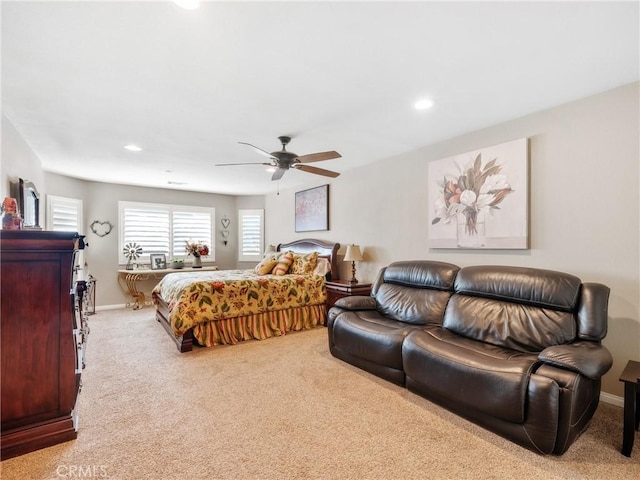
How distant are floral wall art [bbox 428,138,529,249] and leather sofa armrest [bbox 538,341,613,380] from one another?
46.8 inches

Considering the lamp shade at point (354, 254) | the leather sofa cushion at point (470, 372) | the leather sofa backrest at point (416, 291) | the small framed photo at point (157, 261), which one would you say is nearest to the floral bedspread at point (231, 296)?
the lamp shade at point (354, 254)

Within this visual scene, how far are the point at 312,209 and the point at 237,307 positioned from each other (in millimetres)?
2562

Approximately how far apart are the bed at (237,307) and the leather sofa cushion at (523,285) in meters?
2.25

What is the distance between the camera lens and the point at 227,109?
2.78 m

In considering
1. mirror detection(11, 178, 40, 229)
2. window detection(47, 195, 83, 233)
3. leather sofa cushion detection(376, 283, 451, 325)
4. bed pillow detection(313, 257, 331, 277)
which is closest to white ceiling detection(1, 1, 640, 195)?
mirror detection(11, 178, 40, 229)

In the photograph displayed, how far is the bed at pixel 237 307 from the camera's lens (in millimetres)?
3596

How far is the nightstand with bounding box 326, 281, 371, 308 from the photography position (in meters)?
4.32

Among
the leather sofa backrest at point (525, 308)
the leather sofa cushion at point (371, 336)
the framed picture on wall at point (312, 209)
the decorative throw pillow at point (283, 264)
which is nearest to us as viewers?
the leather sofa backrest at point (525, 308)

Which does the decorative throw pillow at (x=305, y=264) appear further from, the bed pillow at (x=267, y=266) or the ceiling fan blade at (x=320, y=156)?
the ceiling fan blade at (x=320, y=156)

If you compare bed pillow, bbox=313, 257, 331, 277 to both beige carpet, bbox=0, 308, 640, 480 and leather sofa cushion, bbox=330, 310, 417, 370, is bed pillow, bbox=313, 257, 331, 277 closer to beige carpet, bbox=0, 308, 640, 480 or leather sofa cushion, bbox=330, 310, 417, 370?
leather sofa cushion, bbox=330, 310, 417, 370

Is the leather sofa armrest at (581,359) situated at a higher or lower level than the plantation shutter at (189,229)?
lower

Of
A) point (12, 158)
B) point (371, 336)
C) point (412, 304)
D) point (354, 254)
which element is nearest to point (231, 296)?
point (354, 254)

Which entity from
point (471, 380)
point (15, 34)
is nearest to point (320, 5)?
point (15, 34)

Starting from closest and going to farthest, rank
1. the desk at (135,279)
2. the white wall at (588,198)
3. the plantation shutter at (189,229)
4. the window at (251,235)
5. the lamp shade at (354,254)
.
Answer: the white wall at (588,198), the lamp shade at (354,254), the desk at (135,279), the plantation shutter at (189,229), the window at (251,235)
